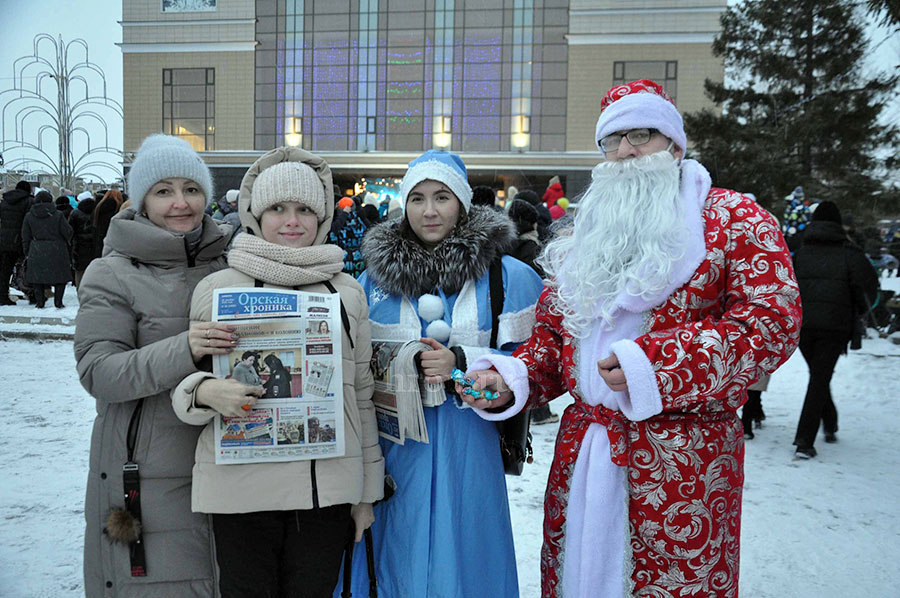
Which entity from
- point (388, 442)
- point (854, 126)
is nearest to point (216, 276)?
point (388, 442)

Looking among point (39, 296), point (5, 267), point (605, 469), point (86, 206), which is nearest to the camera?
point (605, 469)

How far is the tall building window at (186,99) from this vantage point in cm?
2886

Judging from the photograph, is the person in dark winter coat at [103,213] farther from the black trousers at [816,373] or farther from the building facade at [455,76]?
the building facade at [455,76]

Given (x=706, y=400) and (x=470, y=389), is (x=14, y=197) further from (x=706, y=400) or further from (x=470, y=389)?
(x=706, y=400)

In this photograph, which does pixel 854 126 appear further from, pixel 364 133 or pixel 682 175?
pixel 364 133

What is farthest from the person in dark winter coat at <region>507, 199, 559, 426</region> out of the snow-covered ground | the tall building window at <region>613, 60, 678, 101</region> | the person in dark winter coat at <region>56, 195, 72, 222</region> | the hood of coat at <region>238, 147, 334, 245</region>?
the tall building window at <region>613, 60, 678, 101</region>

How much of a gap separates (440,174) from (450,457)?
0.98 metres

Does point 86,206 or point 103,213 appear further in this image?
point 86,206

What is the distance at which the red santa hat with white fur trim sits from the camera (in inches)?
69.3

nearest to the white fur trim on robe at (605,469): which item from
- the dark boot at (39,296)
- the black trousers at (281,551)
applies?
the black trousers at (281,551)

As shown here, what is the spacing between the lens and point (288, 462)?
1.78 metres

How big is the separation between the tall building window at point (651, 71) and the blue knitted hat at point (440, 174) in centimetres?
2644

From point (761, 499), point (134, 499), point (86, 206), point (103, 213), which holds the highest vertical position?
point (86, 206)

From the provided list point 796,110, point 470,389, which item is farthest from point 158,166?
point 796,110
